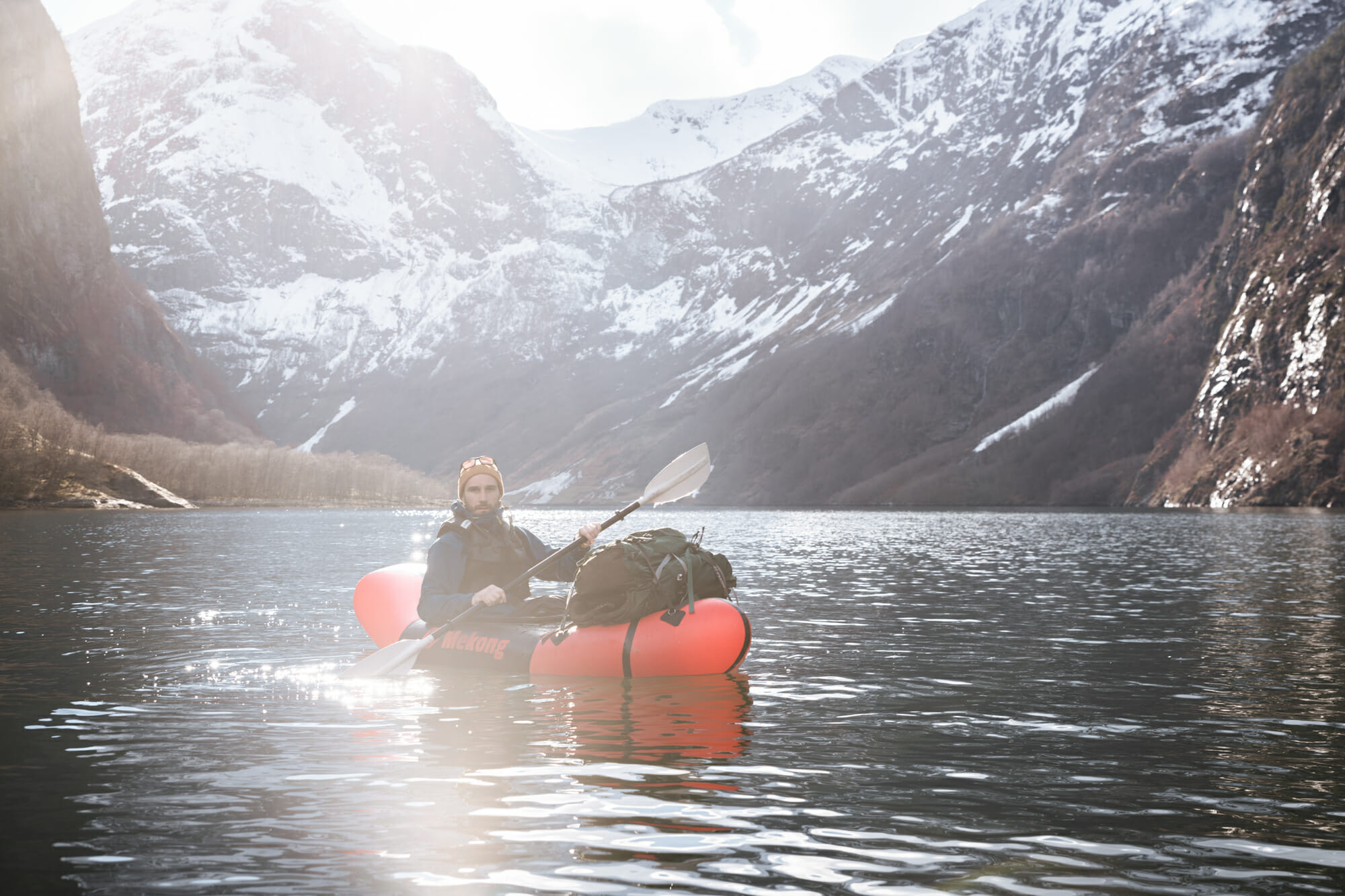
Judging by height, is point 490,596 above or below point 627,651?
above

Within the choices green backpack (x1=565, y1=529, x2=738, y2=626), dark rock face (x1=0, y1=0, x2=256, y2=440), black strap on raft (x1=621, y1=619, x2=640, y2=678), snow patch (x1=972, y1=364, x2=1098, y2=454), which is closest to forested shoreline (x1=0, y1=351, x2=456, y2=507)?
dark rock face (x1=0, y1=0, x2=256, y2=440)

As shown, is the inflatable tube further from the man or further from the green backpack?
the man

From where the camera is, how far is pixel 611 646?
13.3m

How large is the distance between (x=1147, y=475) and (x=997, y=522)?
6869 cm

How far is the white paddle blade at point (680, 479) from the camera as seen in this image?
16141mm

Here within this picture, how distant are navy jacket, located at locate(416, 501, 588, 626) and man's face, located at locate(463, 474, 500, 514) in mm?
90

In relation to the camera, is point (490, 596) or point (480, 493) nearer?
point (490, 596)

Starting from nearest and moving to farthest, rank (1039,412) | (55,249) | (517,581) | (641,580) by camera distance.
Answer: (641,580), (517,581), (55,249), (1039,412)

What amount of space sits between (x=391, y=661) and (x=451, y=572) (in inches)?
54.1

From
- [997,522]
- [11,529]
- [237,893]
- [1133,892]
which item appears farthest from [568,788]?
[997,522]

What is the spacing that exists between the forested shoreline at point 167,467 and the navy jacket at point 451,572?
8840 cm

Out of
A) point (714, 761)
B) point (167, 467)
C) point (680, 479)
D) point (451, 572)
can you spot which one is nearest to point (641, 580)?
point (451, 572)

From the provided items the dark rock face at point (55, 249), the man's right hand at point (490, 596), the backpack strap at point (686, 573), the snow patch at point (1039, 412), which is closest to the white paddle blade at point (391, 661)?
the man's right hand at point (490, 596)

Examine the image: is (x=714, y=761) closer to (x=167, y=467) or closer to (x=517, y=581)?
(x=517, y=581)
